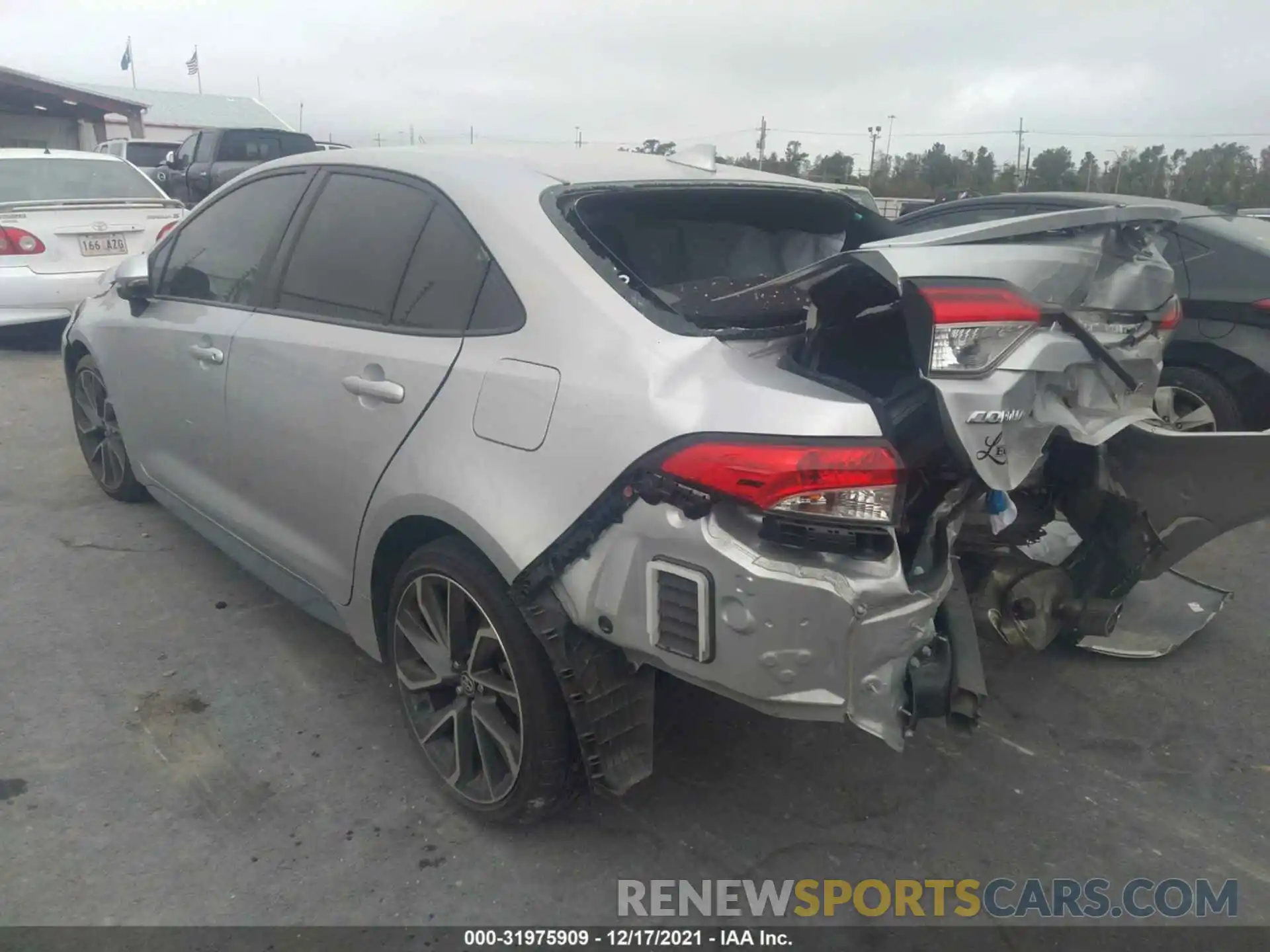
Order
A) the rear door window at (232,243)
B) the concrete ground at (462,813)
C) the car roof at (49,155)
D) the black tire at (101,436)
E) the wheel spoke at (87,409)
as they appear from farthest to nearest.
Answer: the car roof at (49,155) < the wheel spoke at (87,409) < the black tire at (101,436) < the rear door window at (232,243) < the concrete ground at (462,813)

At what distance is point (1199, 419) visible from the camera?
211 inches

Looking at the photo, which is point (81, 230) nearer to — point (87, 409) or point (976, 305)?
point (87, 409)

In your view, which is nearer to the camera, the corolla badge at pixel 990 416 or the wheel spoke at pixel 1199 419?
the corolla badge at pixel 990 416

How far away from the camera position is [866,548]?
6.85 feet

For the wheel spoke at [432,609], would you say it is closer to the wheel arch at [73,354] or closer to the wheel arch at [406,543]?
the wheel arch at [406,543]

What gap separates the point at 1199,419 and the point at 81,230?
822cm

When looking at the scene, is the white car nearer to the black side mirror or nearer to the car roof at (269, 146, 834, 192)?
the black side mirror

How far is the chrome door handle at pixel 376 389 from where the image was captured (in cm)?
270

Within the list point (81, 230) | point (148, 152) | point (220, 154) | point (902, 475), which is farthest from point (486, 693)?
point (148, 152)

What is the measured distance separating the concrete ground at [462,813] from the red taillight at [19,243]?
5.19 metres

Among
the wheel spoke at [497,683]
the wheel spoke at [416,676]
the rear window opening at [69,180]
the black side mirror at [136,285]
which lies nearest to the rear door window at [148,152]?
the rear window opening at [69,180]

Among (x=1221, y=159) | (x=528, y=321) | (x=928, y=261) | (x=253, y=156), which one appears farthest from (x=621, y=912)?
(x=1221, y=159)

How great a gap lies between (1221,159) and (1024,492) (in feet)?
60.8

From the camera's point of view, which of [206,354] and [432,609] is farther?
[206,354]
